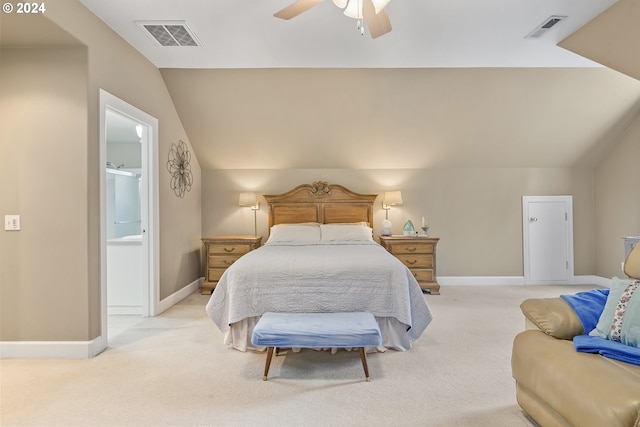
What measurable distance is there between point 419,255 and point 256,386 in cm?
338

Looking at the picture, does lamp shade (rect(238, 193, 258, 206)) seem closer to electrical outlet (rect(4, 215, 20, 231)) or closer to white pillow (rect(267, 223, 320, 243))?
white pillow (rect(267, 223, 320, 243))

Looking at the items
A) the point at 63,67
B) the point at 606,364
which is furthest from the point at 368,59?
the point at 606,364

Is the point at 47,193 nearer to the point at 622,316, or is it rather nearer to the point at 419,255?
the point at 622,316

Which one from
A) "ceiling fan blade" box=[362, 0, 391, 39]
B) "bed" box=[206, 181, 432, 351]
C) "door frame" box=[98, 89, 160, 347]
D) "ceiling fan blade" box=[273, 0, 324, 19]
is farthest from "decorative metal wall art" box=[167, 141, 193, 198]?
"ceiling fan blade" box=[362, 0, 391, 39]

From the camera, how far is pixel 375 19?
2.45m

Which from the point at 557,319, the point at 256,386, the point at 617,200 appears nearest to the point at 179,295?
the point at 256,386

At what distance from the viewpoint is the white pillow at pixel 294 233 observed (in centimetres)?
502

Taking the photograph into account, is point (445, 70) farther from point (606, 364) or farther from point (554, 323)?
point (606, 364)

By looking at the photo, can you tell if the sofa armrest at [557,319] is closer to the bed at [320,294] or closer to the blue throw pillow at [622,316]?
the blue throw pillow at [622,316]

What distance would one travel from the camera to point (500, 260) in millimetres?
5723

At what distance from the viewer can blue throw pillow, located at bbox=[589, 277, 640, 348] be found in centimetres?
172

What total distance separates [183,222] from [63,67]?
97.7 inches

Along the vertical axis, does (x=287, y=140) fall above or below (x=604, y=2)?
below

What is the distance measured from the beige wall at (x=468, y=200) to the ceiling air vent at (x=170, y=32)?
244cm
